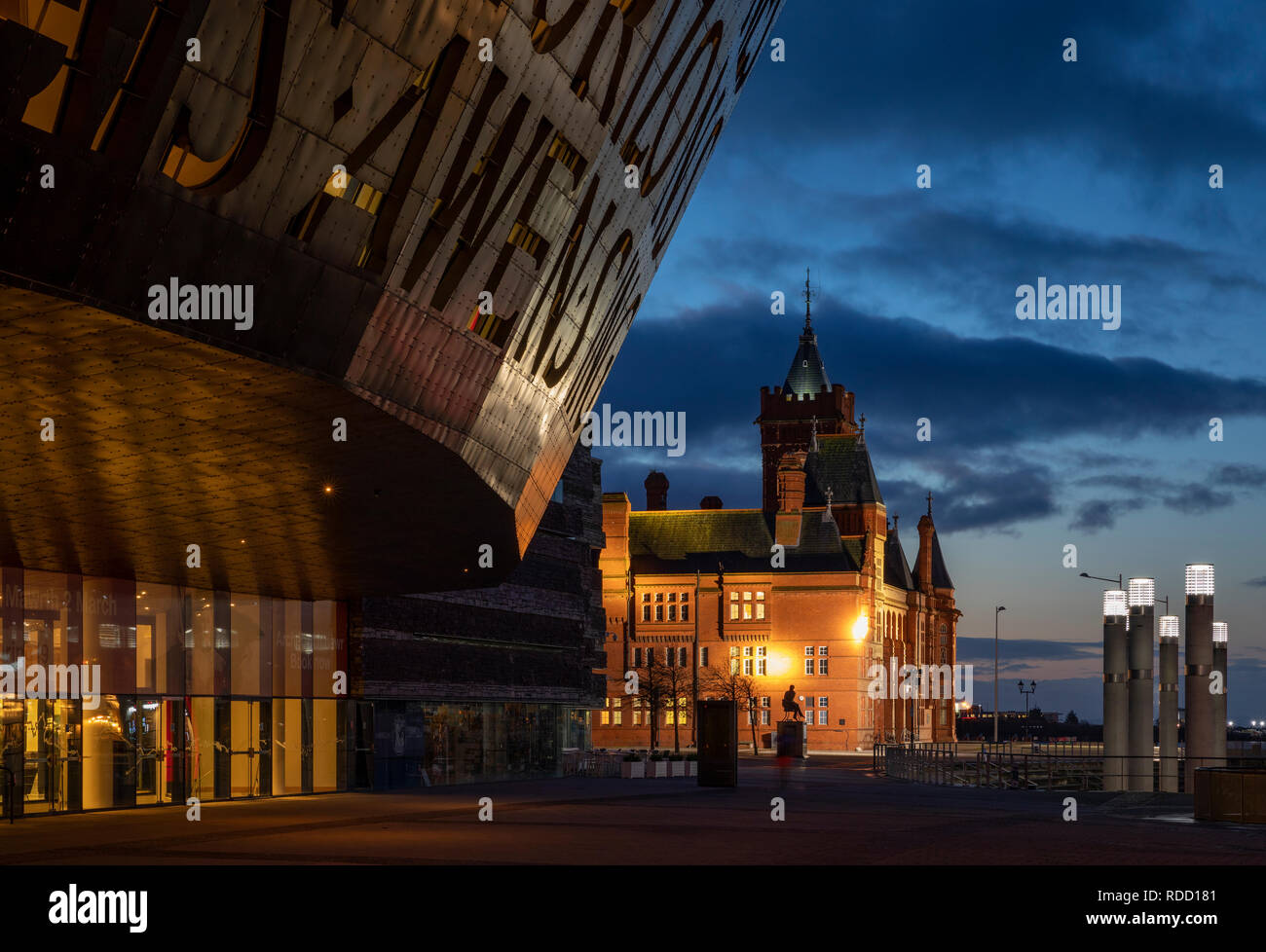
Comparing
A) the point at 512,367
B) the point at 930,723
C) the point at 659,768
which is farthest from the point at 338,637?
the point at 930,723

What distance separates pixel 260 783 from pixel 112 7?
26.3 m

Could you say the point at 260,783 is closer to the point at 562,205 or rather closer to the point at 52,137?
the point at 562,205

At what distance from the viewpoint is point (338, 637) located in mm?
38250

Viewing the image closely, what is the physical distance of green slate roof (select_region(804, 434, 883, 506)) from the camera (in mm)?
138163

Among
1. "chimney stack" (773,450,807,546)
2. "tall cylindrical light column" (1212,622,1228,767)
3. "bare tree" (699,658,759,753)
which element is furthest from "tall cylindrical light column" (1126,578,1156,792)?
"chimney stack" (773,450,807,546)

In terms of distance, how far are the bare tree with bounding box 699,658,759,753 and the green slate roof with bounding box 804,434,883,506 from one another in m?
19.7

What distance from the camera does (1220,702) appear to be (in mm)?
45219

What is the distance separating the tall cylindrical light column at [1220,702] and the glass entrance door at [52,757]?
2728cm

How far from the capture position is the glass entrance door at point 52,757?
30.0 metres

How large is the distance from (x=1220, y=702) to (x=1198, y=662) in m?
4.50

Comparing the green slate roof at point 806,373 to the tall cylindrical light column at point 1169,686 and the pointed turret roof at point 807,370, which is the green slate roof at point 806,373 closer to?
the pointed turret roof at point 807,370

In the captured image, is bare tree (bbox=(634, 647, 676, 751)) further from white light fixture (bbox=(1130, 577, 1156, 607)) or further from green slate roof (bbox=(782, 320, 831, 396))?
white light fixture (bbox=(1130, 577, 1156, 607))

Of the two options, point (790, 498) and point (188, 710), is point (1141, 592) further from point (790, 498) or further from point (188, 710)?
point (790, 498)

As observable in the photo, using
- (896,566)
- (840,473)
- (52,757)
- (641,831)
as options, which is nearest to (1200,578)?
(641,831)
